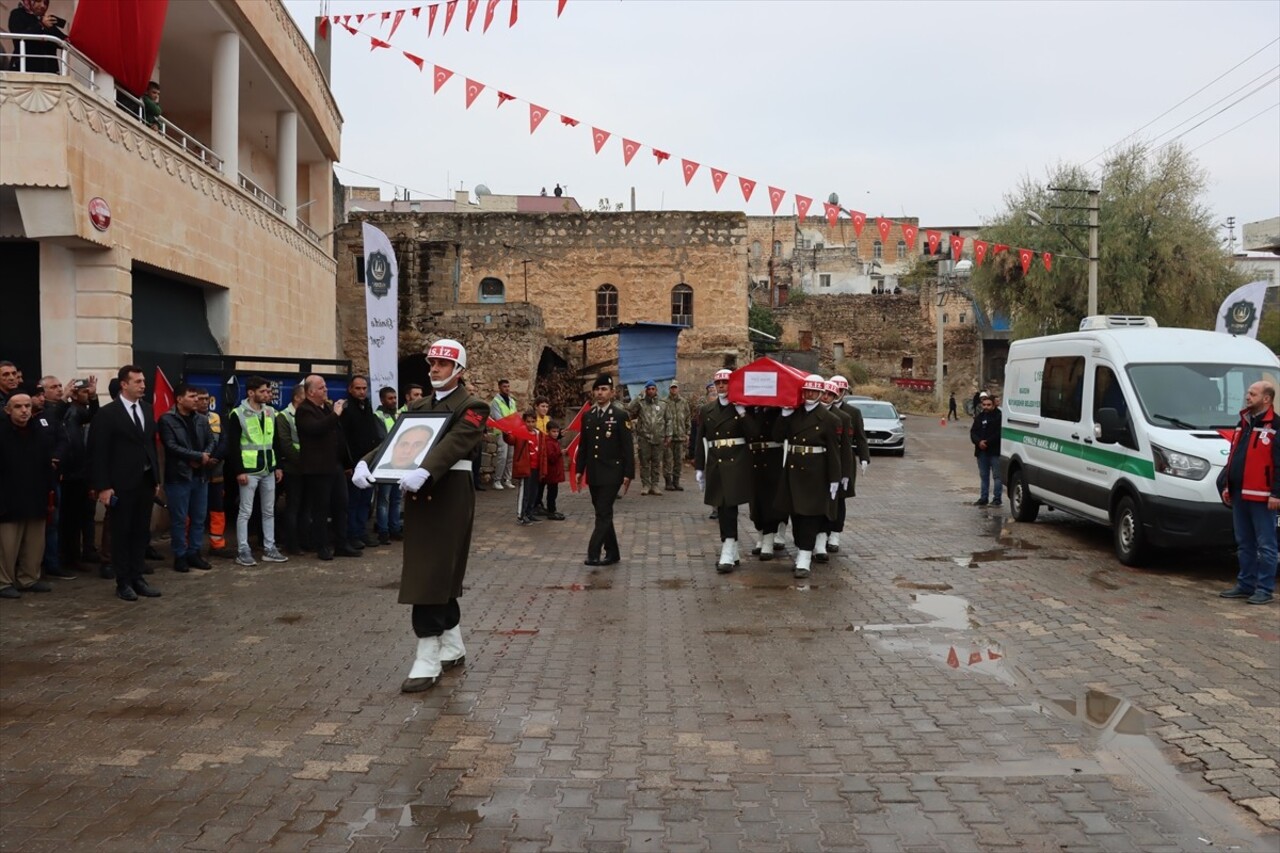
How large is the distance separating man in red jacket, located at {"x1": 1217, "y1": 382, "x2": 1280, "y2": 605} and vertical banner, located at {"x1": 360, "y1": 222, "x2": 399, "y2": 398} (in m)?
9.73

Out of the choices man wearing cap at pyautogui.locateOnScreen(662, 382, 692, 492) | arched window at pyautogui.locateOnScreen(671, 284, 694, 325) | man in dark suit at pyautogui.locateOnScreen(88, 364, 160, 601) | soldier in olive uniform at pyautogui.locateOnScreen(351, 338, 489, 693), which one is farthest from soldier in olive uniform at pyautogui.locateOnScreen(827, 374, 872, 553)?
arched window at pyautogui.locateOnScreen(671, 284, 694, 325)

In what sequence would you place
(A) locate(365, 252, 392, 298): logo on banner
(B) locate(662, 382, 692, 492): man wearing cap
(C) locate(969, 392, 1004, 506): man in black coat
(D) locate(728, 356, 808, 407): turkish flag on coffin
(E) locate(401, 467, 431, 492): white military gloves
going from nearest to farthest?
(E) locate(401, 467, 431, 492): white military gloves < (D) locate(728, 356, 808, 407): turkish flag on coffin < (A) locate(365, 252, 392, 298): logo on banner < (C) locate(969, 392, 1004, 506): man in black coat < (B) locate(662, 382, 692, 492): man wearing cap

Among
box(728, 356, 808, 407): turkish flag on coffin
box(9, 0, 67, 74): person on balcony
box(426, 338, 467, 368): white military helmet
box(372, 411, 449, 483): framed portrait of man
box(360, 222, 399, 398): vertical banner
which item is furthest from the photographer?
box(360, 222, 399, 398): vertical banner

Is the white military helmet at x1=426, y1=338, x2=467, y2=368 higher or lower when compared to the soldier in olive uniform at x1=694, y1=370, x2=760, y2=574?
higher

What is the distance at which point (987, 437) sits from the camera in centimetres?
1662

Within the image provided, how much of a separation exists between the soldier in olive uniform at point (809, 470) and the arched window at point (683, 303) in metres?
22.3

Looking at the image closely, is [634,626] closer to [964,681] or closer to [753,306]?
[964,681]

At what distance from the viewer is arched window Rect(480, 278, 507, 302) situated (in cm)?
3291

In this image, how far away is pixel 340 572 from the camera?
Result: 10672 millimetres

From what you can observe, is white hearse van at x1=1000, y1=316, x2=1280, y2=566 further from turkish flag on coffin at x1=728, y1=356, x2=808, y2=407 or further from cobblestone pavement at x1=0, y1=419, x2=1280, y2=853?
turkish flag on coffin at x1=728, y1=356, x2=808, y2=407

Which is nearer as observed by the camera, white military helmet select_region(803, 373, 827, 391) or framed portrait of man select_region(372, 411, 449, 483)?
framed portrait of man select_region(372, 411, 449, 483)

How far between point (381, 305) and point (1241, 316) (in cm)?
1543

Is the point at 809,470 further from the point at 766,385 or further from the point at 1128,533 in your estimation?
the point at 1128,533

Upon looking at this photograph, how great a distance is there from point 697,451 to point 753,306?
143 feet
